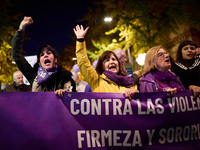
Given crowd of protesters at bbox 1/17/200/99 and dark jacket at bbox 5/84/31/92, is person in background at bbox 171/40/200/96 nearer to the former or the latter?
crowd of protesters at bbox 1/17/200/99

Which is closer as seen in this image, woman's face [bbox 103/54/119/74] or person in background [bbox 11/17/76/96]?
person in background [bbox 11/17/76/96]

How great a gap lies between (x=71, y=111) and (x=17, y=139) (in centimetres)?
66

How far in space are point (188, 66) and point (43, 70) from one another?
263 centimetres

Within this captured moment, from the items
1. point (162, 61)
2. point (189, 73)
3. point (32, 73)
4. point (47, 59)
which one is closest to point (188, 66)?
point (189, 73)

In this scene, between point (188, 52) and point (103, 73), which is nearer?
point (103, 73)

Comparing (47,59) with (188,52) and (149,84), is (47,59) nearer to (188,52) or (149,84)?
(149,84)

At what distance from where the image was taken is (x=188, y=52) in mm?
3402

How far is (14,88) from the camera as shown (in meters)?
4.76

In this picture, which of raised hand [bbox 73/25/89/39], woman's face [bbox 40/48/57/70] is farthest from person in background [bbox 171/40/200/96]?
woman's face [bbox 40/48/57/70]

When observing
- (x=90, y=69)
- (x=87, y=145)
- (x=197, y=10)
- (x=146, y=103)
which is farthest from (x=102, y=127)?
(x=197, y=10)

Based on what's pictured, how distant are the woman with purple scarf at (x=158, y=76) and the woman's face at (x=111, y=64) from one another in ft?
1.52

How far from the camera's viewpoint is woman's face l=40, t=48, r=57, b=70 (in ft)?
8.98

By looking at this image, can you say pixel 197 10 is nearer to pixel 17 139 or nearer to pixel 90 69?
pixel 90 69

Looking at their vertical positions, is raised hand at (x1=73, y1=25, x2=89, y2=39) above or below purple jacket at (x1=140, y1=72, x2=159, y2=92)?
above
